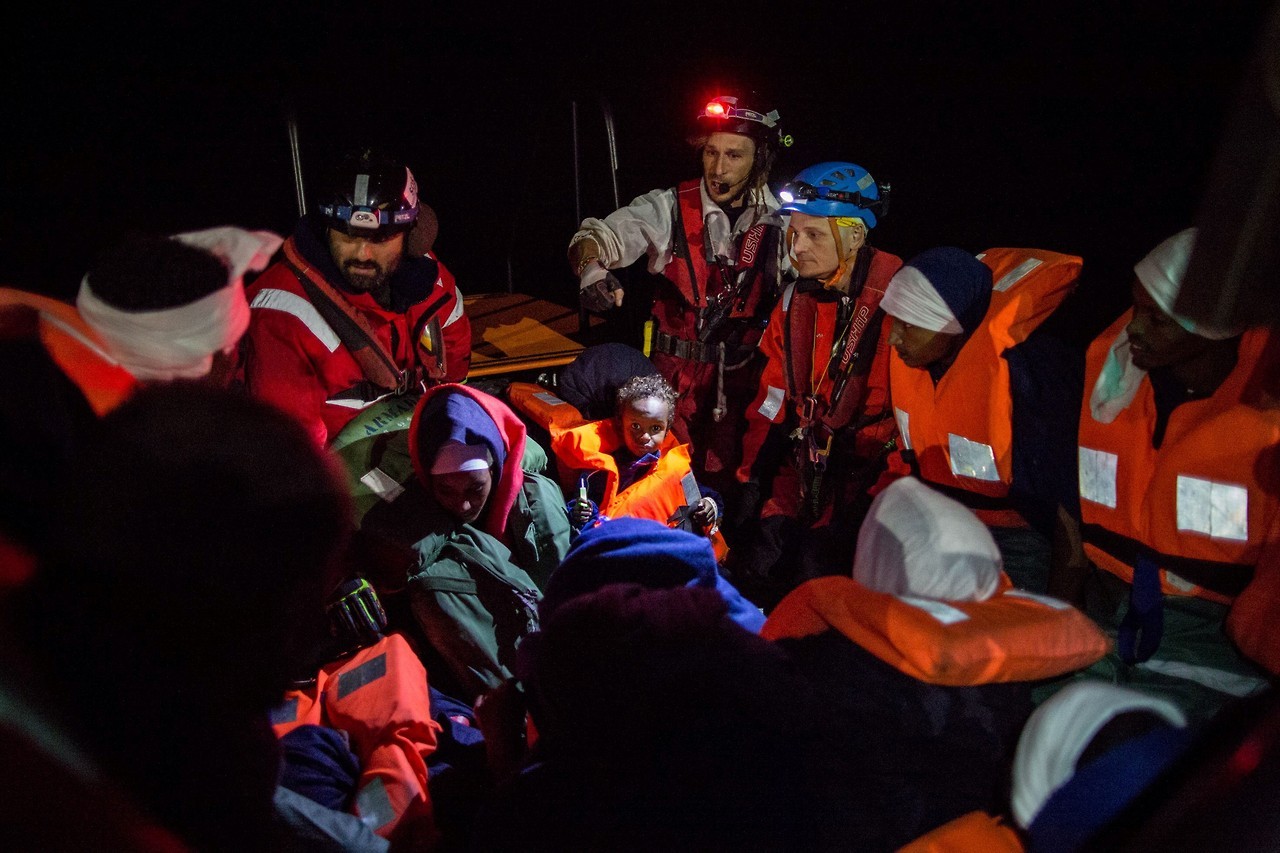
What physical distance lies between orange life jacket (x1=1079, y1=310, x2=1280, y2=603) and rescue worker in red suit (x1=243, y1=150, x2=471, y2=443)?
191cm

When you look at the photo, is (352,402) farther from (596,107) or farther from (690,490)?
(596,107)

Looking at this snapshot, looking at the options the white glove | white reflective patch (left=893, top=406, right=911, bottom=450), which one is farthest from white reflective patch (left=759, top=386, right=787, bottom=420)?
the white glove

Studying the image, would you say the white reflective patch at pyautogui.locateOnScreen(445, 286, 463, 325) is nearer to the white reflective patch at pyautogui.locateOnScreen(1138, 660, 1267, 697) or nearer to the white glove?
the white glove

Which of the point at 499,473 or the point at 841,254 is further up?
the point at 841,254

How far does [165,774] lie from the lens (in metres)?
0.66

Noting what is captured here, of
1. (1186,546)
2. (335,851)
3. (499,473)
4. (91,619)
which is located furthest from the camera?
(499,473)

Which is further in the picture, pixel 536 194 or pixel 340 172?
pixel 536 194

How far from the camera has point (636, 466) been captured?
2.70 metres

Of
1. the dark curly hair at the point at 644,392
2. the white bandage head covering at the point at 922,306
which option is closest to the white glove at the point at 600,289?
the dark curly hair at the point at 644,392

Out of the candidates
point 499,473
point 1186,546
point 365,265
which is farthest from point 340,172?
point 1186,546

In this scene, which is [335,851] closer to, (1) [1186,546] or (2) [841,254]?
(1) [1186,546]

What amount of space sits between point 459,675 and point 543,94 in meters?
3.76

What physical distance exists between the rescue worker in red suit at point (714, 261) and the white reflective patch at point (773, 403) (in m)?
0.46

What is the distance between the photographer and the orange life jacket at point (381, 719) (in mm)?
1368
